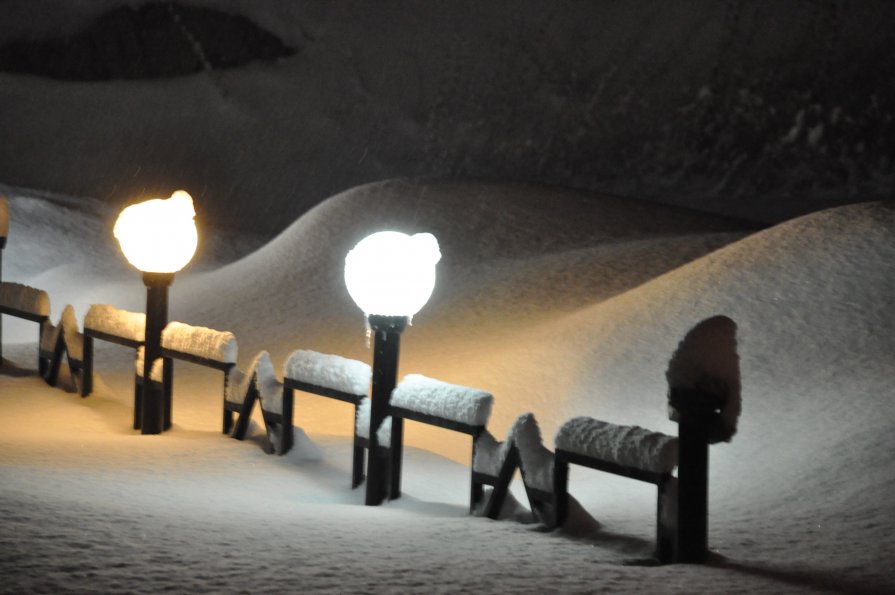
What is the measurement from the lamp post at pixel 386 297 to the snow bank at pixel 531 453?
91 centimetres

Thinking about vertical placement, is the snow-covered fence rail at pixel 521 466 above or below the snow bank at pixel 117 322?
below

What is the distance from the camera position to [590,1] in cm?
3469

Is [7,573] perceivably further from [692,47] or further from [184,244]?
[692,47]

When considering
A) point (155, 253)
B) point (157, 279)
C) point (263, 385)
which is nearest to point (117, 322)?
point (157, 279)

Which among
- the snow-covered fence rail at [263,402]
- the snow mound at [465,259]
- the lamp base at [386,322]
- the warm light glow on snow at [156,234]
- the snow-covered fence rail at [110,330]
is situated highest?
the snow mound at [465,259]

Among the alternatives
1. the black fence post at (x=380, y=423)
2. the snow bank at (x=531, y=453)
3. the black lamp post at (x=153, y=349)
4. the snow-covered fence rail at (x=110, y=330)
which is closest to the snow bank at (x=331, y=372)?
the black fence post at (x=380, y=423)

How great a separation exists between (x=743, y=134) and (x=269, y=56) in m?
15.4

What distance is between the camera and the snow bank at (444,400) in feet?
18.4

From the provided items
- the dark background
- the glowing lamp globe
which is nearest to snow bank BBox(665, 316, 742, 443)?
the glowing lamp globe

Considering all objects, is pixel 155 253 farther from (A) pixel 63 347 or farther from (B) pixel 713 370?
(B) pixel 713 370

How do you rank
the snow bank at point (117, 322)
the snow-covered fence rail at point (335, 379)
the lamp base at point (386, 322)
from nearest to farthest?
1. the lamp base at point (386, 322)
2. the snow-covered fence rail at point (335, 379)
3. the snow bank at point (117, 322)

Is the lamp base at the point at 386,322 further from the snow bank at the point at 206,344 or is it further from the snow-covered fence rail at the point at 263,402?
the snow bank at the point at 206,344

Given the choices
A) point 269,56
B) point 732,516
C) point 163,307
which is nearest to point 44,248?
point 163,307

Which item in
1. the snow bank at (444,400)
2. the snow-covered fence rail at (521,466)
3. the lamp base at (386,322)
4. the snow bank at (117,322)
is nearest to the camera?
the snow-covered fence rail at (521,466)
